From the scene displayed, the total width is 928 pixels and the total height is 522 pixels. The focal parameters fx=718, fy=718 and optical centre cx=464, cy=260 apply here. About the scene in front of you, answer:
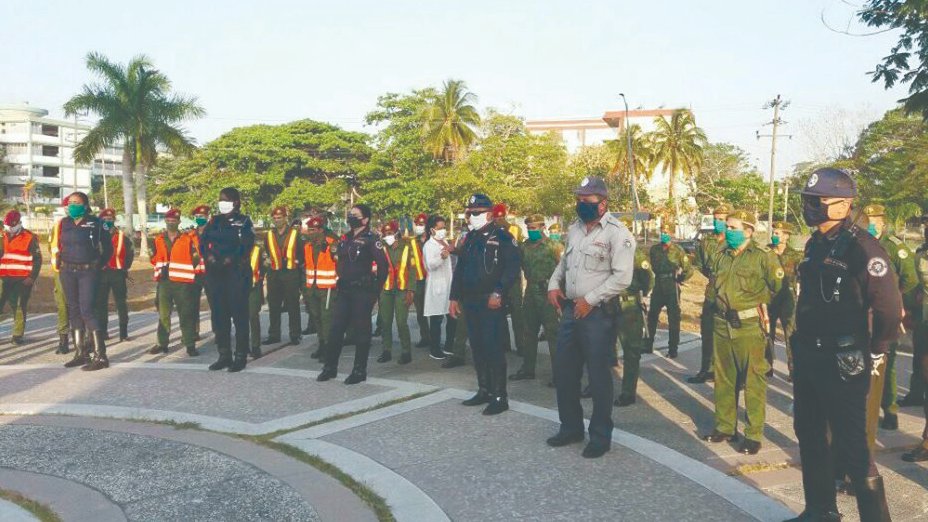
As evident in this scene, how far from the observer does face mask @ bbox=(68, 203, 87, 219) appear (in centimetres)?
823

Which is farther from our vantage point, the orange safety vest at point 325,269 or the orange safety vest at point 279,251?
the orange safety vest at point 279,251

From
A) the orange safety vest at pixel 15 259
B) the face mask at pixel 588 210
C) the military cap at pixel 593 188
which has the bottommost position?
the orange safety vest at pixel 15 259

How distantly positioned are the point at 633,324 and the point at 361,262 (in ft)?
9.43

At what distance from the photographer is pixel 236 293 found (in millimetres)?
8133

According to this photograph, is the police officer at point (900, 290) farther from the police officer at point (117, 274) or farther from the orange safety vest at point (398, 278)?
the police officer at point (117, 274)

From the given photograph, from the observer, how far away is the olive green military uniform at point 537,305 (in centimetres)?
774

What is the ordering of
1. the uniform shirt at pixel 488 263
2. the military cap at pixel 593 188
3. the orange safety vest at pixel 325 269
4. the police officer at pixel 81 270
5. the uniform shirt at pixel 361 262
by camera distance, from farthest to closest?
the orange safety vest at pixel 325 269, the police officer at pixel 81 270, the uniform shirt at pixel 361 262, the uniform shirt at pixel 488 263, the military cap at pixel 593 188

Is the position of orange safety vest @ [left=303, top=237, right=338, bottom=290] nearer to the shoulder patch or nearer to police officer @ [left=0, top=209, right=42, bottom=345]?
police officer @ [left=0, top=209, right=42, bottom=345]

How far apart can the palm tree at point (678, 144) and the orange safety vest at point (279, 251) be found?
5800 cm

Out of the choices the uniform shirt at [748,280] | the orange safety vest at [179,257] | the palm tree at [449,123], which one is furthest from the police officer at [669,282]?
the palm tree at [449,123]

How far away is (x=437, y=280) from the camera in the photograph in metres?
9.24

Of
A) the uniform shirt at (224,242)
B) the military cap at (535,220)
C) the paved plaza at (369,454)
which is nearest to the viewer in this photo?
the paved plaza at (369,454)

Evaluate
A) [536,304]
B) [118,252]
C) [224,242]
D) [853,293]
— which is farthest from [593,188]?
[118,252]

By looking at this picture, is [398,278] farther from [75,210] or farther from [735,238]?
[735,238]
